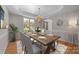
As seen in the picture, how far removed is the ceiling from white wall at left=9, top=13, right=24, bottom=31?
73 millimetres

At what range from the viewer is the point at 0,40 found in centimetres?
181

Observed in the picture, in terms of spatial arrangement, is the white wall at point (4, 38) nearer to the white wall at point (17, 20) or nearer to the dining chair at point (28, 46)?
the white wall at point (17, 20)

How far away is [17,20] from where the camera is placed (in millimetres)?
1892

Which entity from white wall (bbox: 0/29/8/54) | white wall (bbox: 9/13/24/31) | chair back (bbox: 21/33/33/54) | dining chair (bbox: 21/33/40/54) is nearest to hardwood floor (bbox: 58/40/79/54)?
dining chair (bbox: 21/33/40/54)

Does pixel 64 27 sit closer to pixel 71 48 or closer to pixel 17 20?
pixel 71 48

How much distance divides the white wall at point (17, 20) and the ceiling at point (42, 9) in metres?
0.07

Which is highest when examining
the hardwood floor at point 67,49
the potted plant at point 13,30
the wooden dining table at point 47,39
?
the potted plant at point 13,30

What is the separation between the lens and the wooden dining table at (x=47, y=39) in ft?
6.16

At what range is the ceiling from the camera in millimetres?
1869

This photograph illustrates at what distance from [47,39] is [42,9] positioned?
570 mm

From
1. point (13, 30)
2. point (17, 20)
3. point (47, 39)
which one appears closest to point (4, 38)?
point (13, 30)

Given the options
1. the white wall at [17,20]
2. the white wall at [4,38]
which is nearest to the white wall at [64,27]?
the white wall at [17,20]
